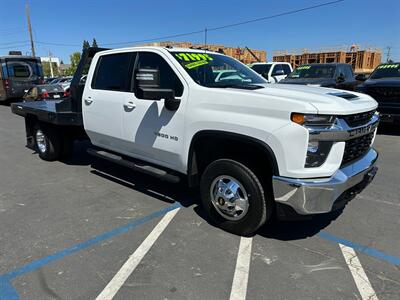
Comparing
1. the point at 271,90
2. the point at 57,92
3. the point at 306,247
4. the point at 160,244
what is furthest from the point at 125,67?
the point at 57,92

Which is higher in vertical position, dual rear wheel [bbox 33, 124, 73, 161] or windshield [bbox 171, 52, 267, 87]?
windshield [bbox 171, 52, 267, 87]

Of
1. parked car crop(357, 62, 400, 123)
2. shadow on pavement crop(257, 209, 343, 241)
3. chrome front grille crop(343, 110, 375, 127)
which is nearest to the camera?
chrome front grille crop(343, 110, 375, 127)

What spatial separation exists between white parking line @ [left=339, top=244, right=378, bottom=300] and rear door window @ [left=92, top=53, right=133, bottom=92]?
10.8 ft

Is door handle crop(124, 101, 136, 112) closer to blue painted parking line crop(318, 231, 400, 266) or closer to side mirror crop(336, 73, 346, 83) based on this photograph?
blue painted parking line crop(318, 231, 400, 266)

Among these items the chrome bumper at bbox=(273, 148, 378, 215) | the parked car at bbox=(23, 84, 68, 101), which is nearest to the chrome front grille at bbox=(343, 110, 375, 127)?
the chrome bumper at bbox=(273, 148, 378, 215)

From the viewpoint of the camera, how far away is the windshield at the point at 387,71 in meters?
9.95

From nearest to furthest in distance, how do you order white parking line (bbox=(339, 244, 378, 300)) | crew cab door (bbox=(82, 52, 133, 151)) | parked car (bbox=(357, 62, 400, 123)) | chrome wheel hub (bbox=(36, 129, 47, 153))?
white parking line (bbox=(339, 244, 378, 300)) → crew cab door (bbox=(82, 52, 133, 151)) → chrome wheel hub (bbox=(36, 129, 47, 153)) → parked car (bbox=(357, 62, 400, 123))

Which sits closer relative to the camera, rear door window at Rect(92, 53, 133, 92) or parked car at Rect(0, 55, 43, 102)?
rear door window at Rect(92, 53, 133, 92)

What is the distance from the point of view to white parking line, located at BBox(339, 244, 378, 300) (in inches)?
110

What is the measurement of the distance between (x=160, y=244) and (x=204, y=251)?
0.47 meters

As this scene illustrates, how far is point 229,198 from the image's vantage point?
3676 mm

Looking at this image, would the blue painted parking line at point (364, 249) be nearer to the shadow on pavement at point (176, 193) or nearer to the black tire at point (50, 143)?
the shadow on pavement at point (176, 193)

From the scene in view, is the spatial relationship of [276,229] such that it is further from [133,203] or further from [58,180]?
[58,180]

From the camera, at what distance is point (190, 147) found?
3.90 metres
